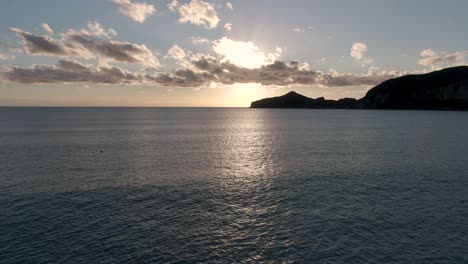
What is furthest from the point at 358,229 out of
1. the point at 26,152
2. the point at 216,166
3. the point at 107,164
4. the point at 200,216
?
the point at 26,152

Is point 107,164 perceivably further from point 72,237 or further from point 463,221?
point 463,221

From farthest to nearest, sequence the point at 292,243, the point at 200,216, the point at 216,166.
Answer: the point at 216,166, the point at 200,216, the point at 292,243

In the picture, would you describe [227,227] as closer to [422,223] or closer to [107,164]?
[422,223]

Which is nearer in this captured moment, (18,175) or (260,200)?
(260,200)

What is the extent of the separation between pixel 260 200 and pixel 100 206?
854 inches

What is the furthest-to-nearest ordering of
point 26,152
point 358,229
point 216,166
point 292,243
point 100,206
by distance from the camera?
point 26,152 < point 216,166 < point 100,206 < point 358,229 < point 292,243

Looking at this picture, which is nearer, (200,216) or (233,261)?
(233,261)

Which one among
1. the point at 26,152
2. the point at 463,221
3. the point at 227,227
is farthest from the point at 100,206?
the point at 26,152

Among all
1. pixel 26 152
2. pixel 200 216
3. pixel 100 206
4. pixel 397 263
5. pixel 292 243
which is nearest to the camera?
pixel 397 263

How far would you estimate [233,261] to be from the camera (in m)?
26.0

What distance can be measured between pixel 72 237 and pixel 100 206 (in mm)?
8874

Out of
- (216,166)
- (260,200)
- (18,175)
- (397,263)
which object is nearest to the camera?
(397,263)

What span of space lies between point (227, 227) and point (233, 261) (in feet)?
21.9

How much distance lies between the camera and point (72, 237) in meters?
29.8
